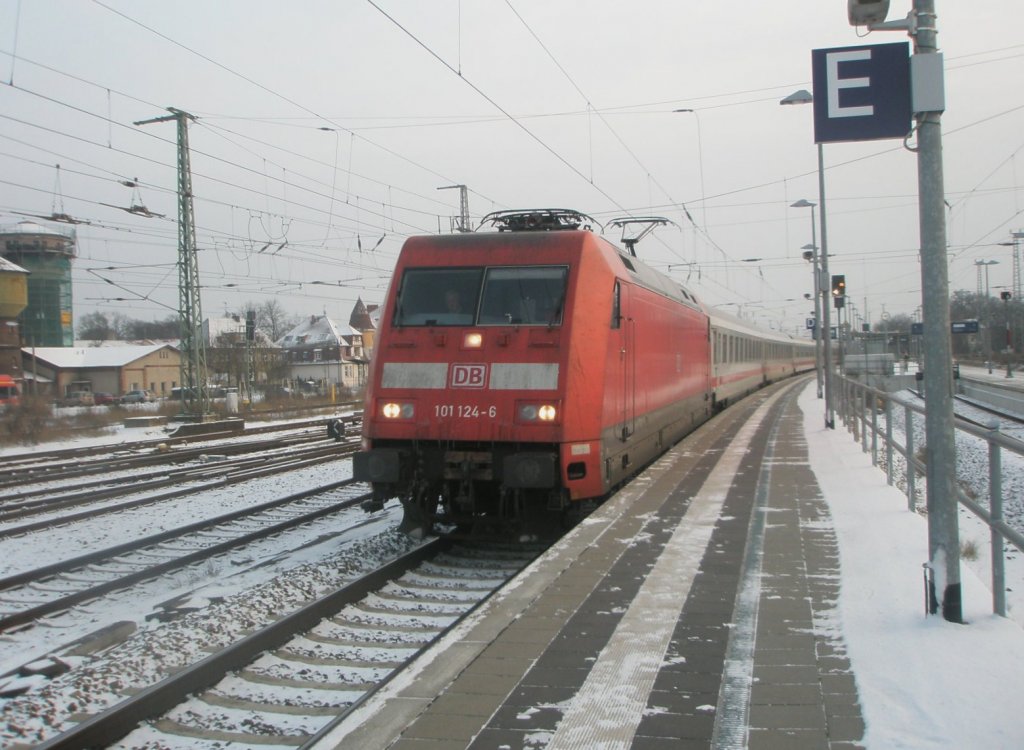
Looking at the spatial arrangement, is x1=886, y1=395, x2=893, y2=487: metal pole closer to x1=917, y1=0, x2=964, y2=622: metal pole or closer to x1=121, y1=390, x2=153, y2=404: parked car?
x1=917, y1=0, x2=964, y2=622: metal pole

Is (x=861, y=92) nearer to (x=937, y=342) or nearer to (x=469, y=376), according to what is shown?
(x=937, y=342)

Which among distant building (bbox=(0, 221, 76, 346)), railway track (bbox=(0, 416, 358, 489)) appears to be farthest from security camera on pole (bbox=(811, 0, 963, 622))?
distant building (bbox=(0, 221, 76, 346))

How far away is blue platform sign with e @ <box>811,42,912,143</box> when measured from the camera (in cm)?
472

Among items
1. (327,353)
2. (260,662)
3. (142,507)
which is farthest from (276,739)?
(327,353)

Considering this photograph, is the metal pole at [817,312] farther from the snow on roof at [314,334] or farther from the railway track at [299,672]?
the snow on roof at [314,334]

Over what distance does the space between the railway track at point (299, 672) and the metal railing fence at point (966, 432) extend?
3068 millimetres

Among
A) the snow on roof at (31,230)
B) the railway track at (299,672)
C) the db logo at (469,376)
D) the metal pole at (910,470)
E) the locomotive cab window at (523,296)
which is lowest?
the railway track at (299,672)

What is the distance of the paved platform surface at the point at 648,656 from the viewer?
3.57 m

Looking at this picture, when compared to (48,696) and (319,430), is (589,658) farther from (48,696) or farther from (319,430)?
(319,430)

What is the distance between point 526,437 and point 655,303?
442cm

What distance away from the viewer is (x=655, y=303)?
11.5 meters

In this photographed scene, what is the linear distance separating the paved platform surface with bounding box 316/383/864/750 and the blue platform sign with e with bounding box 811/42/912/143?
2.78 m

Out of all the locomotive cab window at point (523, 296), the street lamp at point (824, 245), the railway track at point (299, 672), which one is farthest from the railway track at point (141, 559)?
the street lamp at point (824, 245)

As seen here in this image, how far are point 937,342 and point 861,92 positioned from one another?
1.46 meters
